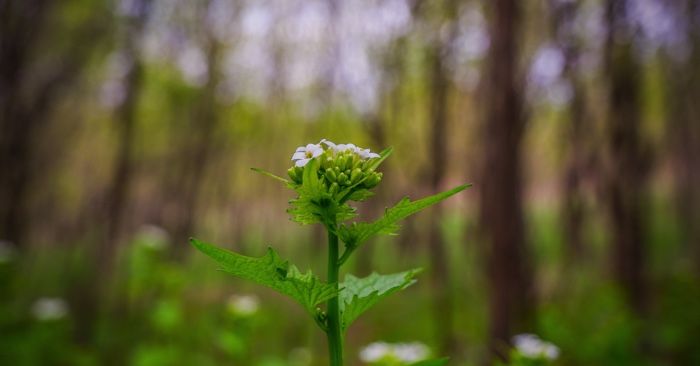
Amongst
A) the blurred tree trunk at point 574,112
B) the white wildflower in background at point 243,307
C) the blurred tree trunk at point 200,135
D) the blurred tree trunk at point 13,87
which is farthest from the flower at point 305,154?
the blurred tree trunk at point 200,135

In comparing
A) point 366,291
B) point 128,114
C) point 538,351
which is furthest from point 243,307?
point 128,114

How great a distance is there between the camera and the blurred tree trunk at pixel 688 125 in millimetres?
11836

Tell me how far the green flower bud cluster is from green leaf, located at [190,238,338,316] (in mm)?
210

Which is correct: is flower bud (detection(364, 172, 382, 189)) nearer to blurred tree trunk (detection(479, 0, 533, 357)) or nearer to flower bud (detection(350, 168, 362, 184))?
flower bud (detection(350, 168, 362, 184))

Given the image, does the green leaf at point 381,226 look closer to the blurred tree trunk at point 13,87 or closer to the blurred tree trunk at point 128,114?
the blurred tree trunk at point 13,87

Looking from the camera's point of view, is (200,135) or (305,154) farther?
(200,135)

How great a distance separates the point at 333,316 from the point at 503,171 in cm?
366

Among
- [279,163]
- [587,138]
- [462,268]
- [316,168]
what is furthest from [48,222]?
[316,168]

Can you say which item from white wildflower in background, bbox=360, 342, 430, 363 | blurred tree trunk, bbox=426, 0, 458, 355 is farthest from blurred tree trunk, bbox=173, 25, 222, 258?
white wildflower in background, bbox=360, 342, 430, 363

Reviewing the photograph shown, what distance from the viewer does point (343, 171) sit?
137 cm

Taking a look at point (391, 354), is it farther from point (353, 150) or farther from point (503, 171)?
point (503, 171)

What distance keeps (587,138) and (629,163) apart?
3441 millimetres

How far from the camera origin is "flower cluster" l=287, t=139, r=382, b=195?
134 cm

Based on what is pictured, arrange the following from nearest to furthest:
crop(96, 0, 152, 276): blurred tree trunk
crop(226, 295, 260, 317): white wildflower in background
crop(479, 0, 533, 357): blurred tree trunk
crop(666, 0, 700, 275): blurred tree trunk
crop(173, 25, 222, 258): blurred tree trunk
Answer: crop(226, 295, 260, 317): white wildflower in background
crop(479, 0, 533, 357): blurred tree trunk
crop(96, 0, 152, 276): blurred tree trunk
crop(173, 25, 222, 258): blurred tree trunk
crop(666, 0, 700, 275): blurred tree trunk
